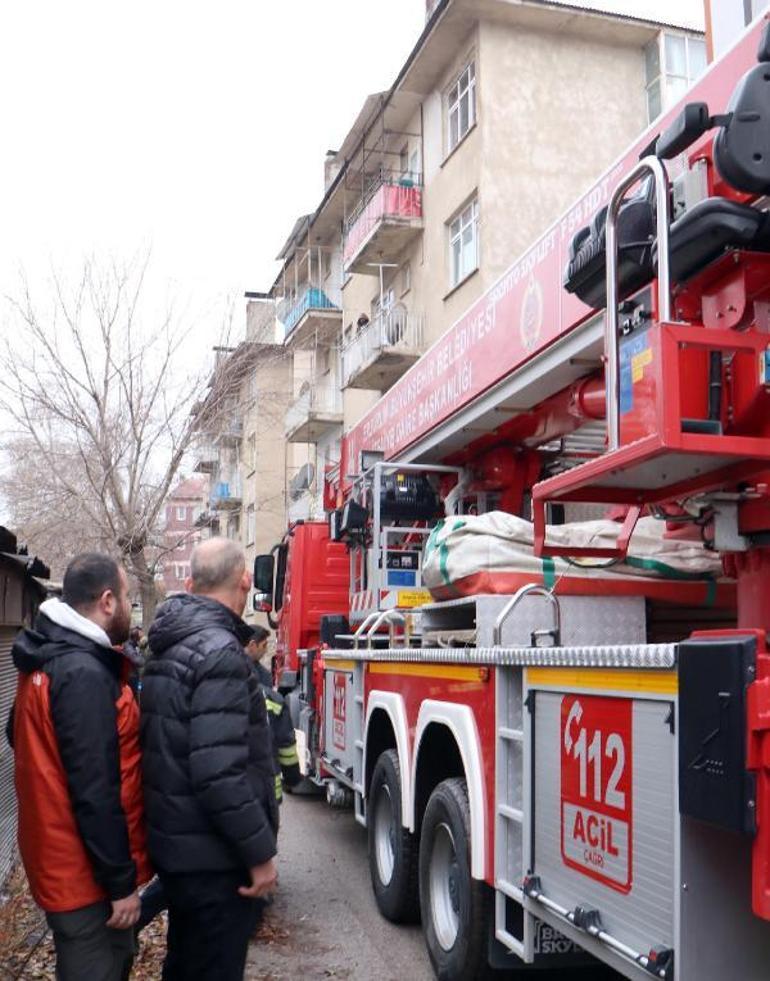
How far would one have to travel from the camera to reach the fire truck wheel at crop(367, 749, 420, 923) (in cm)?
546

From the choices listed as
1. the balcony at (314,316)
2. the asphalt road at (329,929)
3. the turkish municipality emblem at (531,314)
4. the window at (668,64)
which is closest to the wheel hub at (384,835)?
the asphalt road at (329,929)

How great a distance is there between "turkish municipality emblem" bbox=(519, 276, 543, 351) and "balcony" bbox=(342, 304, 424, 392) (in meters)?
16.4

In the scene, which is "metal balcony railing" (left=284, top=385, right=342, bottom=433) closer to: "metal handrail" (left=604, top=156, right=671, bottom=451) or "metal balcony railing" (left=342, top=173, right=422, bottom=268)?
"metal balcony railing" (left=342, top=173, right=422, bottom=268)

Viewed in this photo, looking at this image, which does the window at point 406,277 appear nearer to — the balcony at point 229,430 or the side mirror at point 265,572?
the balcony at point 229,430

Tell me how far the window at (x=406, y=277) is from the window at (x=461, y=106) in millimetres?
3007

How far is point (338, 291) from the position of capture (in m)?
29.7

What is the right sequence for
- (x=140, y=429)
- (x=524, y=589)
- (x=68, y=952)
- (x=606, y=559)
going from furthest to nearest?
(x=140, y=429)
(x=606, y=559)
(x=524, y=589)
(x=68, y=952)

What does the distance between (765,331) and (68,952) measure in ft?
9.73

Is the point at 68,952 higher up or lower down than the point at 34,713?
lower down

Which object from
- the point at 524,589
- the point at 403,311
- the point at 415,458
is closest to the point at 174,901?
the point at 524,589

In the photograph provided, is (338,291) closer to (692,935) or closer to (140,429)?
(140,429)

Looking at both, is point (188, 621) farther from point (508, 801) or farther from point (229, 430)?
point (229, 430)

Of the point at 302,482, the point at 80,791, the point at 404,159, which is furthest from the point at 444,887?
the point at 302,482

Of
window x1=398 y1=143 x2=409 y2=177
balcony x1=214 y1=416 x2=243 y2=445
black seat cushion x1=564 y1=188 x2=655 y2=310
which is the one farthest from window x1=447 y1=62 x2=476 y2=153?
black seat cushion x1=564 y1=188 x2=655 y2=310
